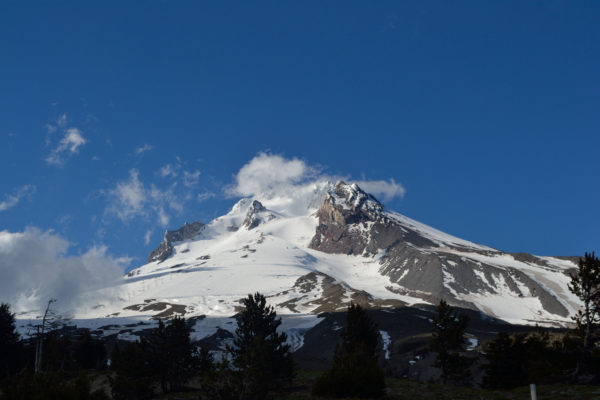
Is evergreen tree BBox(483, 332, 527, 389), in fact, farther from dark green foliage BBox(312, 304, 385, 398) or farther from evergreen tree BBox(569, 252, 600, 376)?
dark green foliage BBox(312, 304, 385, 398)

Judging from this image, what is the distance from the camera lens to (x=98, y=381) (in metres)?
46.7

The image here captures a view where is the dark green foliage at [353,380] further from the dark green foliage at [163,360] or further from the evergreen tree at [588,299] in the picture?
the dark green foliage at [163,360]

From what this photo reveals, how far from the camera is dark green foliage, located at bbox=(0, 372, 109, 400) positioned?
18703 millimetres

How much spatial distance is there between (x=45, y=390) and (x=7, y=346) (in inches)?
1558

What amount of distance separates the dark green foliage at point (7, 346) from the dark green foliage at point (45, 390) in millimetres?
36070

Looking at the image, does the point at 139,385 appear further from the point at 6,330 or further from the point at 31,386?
the point at 6,330

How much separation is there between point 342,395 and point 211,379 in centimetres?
1099

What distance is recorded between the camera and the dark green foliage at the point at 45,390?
61.4 ft

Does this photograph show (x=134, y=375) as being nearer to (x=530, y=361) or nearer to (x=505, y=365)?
(x=530, y=361)

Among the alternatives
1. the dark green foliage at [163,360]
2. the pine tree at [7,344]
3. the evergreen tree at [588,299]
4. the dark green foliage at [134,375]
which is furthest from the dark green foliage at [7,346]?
the evergreen tree at [588,299]

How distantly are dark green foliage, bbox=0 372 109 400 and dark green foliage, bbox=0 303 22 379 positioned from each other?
36.1m

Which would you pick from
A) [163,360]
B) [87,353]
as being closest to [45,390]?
[163,360]

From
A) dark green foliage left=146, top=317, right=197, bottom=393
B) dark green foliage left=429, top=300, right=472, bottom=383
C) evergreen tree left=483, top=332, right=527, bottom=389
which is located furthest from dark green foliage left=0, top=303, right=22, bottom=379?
evergreen tree left=483, top=332, right=527, bottom=389

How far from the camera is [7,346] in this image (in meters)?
50.2
